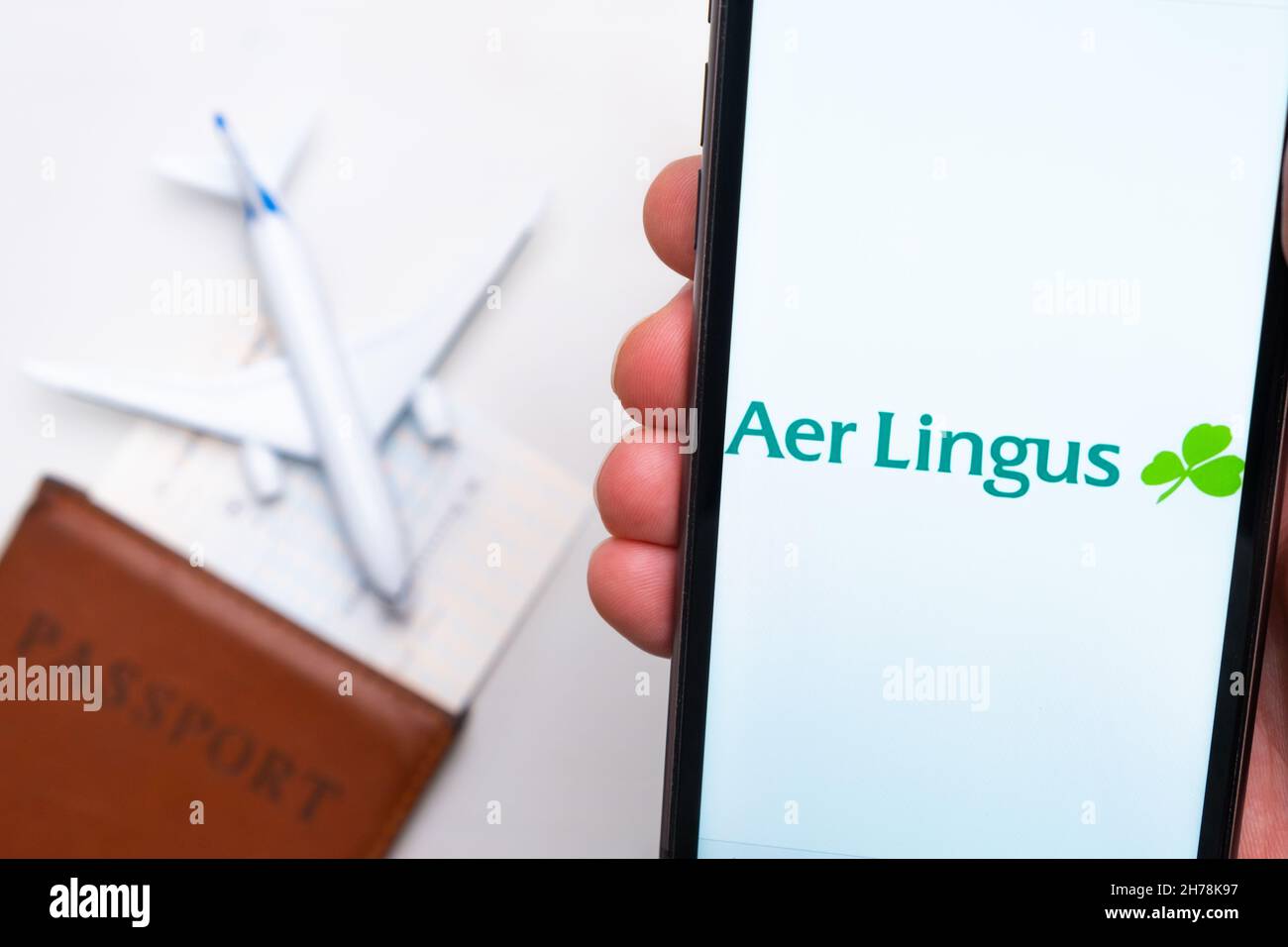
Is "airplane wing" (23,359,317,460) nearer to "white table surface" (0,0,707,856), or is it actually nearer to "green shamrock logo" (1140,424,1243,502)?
"white table surface" (0,0,707,856)

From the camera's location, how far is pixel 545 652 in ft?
1.58

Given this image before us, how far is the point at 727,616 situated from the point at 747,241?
124 millimetres

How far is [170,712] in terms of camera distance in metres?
0.45

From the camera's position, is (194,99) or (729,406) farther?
(194,99)

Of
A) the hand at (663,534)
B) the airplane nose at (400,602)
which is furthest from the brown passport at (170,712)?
the hand at (663,534)

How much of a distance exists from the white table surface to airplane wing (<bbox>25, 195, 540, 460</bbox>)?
0.04ft

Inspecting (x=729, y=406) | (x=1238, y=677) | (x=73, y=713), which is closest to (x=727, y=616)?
(x=729, y=406)

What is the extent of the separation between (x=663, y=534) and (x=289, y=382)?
0.62ft

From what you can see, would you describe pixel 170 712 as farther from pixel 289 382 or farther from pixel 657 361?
pixel 657 361

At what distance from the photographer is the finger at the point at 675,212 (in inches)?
16.0

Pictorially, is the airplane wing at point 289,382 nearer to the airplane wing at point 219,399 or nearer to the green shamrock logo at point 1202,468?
the airplane wing at point 219,399

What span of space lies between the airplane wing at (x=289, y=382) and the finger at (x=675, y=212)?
90 mm
